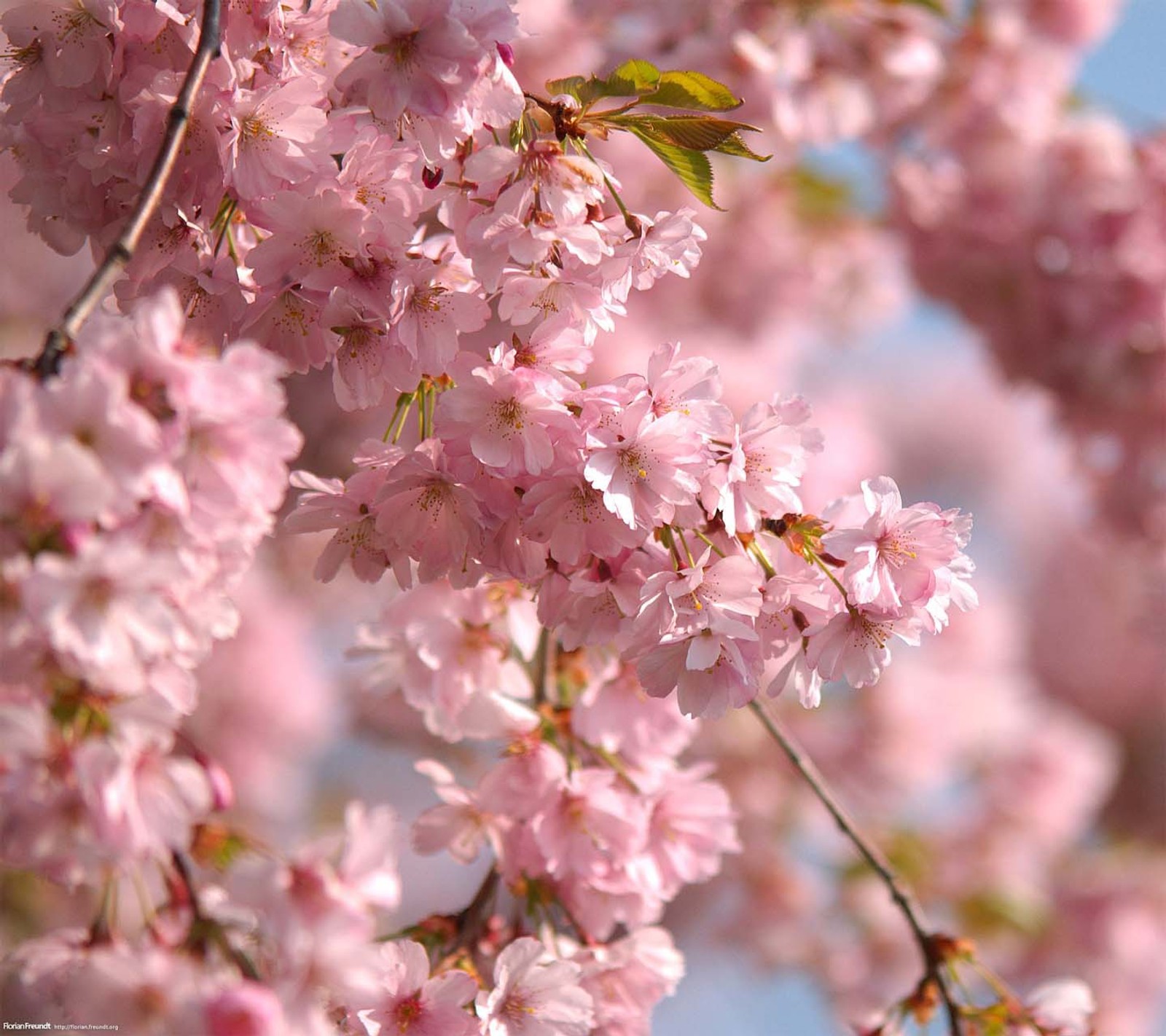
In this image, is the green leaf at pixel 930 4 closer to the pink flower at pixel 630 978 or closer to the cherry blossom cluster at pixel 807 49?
the cherry blossom cluster at pixel 807 49

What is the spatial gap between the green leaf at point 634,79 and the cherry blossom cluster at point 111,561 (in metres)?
0.31

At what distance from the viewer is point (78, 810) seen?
0.50 meters

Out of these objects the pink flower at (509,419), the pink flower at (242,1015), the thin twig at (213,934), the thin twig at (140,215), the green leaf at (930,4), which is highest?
the green leaf at (930,4)

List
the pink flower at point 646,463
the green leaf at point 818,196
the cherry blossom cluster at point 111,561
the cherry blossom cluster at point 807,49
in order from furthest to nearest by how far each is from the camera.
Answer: the green leaf at point 818,196
the cherry blossom cluster at point 807,49
the pink flower at point 646,463
the cherry blossom cluster at point 111,561

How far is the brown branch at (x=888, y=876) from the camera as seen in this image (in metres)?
0.82

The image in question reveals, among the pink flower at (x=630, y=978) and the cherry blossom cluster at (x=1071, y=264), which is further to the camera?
the cherry blossom cluster at (x=1071, y=264)

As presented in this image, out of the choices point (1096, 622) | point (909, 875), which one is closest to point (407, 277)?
point (909, 875)

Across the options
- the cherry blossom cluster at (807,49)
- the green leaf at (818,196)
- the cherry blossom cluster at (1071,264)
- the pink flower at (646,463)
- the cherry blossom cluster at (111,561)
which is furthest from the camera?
the green leaf at (818,196)

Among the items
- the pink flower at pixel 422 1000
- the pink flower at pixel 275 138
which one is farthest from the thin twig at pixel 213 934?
the pink flower at pixel 275 138

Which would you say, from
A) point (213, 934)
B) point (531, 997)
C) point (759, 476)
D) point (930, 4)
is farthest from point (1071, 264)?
point (213, 934)

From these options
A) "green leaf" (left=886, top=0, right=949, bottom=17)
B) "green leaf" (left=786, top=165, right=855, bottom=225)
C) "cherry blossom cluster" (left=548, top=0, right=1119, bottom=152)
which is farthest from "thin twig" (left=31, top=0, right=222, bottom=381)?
"green leaf" (left=786, top=165, right=855, bottom=225)

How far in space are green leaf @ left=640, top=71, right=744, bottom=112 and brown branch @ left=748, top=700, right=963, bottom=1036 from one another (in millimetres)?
377

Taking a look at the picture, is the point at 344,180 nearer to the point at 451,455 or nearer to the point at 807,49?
the point at 451,455

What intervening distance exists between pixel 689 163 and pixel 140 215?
31 centimetres
